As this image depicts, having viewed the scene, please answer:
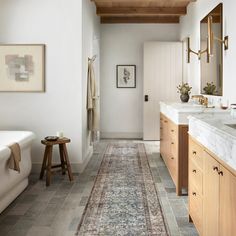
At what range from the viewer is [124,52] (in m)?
8.00

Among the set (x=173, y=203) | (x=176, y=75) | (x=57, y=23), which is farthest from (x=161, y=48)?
(x=173, y=203)

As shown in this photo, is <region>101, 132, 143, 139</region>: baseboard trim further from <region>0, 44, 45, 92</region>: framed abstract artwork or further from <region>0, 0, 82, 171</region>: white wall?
<region>0, 44, 45, 92</region>: framed abstract artwork

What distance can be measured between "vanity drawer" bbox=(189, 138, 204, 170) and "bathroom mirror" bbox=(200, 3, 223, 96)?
1621mm

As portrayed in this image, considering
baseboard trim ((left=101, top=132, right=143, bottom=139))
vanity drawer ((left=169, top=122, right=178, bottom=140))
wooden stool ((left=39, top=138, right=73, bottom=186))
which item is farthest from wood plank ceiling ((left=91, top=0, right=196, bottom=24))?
wooden stool ((left=39, top=138, right=73, bottom=186))

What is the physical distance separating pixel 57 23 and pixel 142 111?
384 centimetres

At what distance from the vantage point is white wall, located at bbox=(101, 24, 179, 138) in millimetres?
7949

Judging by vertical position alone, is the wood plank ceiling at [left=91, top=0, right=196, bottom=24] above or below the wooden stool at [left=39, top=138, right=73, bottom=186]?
above

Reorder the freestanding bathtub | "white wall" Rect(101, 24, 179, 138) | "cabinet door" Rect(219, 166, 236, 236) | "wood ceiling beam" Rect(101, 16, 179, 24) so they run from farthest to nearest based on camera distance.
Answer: "white wall" Rect(101, 24, 179, 138) < "wood ceiling beam" Rect(101, 16, 179, 24) < the freestanding bathtub < "cabinet door" Rect(219, 166, 236, 236)

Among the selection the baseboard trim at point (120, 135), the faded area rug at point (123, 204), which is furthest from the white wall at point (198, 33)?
the baseboard trim at point (120, 135)

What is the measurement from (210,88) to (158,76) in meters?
3.04

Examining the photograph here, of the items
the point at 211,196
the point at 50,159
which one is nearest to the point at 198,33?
the point at 50,159

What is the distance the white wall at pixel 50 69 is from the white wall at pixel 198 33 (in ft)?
6.07

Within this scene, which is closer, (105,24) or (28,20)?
(28,20)

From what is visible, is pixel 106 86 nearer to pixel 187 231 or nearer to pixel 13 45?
pixel 13 45
